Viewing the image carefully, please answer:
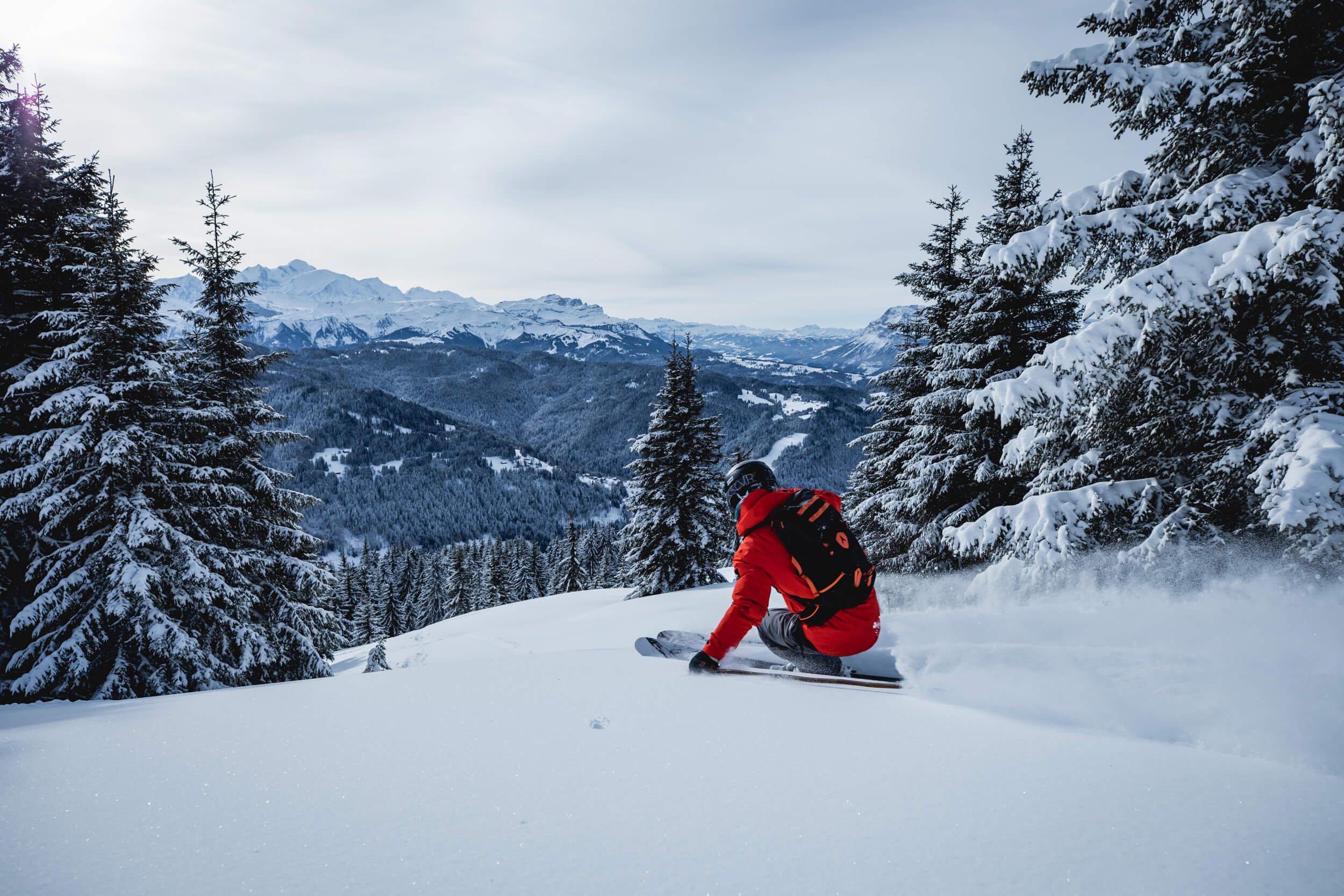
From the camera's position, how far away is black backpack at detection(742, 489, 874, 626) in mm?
3902

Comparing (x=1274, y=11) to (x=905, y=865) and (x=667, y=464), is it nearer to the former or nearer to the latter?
(x=905, y=865)

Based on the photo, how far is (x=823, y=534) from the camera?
3906mm

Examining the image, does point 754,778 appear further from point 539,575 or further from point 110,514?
point 539,575

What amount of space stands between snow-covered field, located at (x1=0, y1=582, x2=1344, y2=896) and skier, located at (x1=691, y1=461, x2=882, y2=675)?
40 centimetres

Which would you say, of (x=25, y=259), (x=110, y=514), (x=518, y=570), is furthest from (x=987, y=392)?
(x=518, y=570)

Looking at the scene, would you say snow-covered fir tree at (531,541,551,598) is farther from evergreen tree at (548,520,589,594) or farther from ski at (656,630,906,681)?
ski at (656,630,906,681)

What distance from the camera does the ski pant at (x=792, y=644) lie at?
417 centimetres

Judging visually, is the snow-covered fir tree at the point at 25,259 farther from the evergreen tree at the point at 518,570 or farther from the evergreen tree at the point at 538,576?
the evergreen tree at the point at 538,576

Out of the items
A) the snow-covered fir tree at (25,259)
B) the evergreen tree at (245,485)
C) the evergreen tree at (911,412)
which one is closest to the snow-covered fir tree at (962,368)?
the evergreen tree at (911,412)

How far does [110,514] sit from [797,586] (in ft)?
40.3

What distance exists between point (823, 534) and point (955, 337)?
11.8 metres

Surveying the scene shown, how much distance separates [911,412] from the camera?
15.5 m

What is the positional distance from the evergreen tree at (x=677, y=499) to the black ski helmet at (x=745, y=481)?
17395 millimetres

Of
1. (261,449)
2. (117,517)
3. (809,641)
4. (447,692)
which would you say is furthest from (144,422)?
(809,641)
